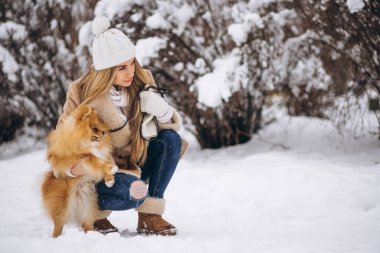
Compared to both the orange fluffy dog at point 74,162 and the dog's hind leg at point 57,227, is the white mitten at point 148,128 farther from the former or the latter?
the dog's hind leg at point 57,227

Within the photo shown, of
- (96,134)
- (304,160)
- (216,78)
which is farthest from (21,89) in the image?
(96,134)

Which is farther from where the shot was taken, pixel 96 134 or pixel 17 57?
pixel 17 57

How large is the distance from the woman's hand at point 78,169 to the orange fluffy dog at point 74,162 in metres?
0.02

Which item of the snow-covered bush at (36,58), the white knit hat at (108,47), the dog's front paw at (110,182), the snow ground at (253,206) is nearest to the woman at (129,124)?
the white knit hat at (108,47)

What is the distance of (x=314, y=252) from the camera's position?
2289 millimetres

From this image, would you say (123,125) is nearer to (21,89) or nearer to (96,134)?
(96,134)

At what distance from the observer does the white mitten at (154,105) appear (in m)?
2.61

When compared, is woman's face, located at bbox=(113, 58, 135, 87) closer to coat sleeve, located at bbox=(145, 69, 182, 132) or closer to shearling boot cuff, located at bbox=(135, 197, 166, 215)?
coat sleeve, located at bbox=(145, 69, 182, 132)

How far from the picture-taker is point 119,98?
262 centimetres

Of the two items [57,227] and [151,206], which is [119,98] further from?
[57,227]

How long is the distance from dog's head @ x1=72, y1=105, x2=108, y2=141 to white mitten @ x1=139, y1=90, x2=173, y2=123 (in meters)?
0.36

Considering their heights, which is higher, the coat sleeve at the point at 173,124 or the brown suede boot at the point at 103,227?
the coat sleeve at the point at 173,124

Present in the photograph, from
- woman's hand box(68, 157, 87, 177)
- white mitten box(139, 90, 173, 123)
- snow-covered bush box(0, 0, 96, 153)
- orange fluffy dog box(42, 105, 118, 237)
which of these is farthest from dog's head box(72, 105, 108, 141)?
snow-covered bush box(0, 0, 96, 153)

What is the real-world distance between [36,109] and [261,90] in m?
3.51
